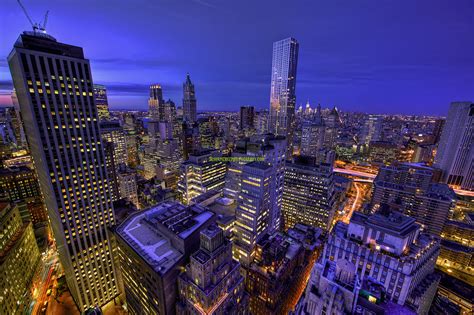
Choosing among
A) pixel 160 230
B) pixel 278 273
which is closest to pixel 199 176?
pixel 160 230

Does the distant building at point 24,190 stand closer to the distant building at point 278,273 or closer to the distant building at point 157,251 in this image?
the distant building at point 157,251

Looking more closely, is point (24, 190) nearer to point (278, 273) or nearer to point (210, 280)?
point (210, 280)

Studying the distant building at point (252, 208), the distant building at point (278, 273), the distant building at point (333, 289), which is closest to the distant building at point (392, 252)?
the distant building at point (278, 273)

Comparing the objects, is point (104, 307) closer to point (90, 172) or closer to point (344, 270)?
point (90, 172)

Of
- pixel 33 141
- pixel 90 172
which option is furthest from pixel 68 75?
pixel 90 172

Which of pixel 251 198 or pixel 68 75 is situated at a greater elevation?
pixel 68 75

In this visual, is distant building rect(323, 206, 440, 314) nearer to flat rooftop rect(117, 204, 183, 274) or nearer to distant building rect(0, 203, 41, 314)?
flat rooftop rect(117, 204, 183, 274)
